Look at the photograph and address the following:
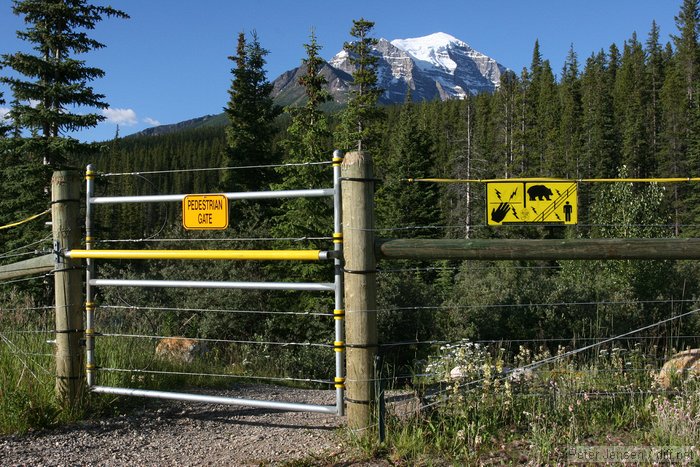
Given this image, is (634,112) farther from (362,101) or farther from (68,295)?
(68,295)

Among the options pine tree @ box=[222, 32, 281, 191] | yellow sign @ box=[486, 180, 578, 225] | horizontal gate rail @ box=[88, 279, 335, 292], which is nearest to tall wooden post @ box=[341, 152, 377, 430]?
horizontal gate rail @ box=[88, 279, 335, 292]

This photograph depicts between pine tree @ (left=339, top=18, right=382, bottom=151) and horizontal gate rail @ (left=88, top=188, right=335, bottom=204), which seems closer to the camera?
horizontal gate rail @ (left=88, top=188, right=335, bottom=204)

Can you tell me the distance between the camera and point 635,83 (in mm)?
93438

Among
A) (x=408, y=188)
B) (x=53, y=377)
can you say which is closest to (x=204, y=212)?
(x=53, y=377)

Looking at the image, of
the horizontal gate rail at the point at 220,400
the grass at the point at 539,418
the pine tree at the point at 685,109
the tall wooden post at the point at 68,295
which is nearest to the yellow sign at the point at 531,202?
the grass at the point at 539,418

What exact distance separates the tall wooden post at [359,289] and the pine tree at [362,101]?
3294 centimetres

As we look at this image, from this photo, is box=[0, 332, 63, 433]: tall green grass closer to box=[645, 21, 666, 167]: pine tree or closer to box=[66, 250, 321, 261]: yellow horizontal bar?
box=[66, 250, 321, 261]: yellow horizontal bar

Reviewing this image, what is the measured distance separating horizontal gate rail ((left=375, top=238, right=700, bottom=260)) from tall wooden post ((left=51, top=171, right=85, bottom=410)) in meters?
3.00

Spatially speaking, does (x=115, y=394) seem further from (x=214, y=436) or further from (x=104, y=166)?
(x=104, y=166)

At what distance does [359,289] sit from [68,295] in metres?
2.81

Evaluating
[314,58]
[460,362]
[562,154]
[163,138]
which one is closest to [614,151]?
[562,154]

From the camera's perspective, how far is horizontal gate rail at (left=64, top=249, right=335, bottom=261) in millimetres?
4629

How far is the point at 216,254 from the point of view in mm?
4980

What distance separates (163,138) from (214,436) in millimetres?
163655
